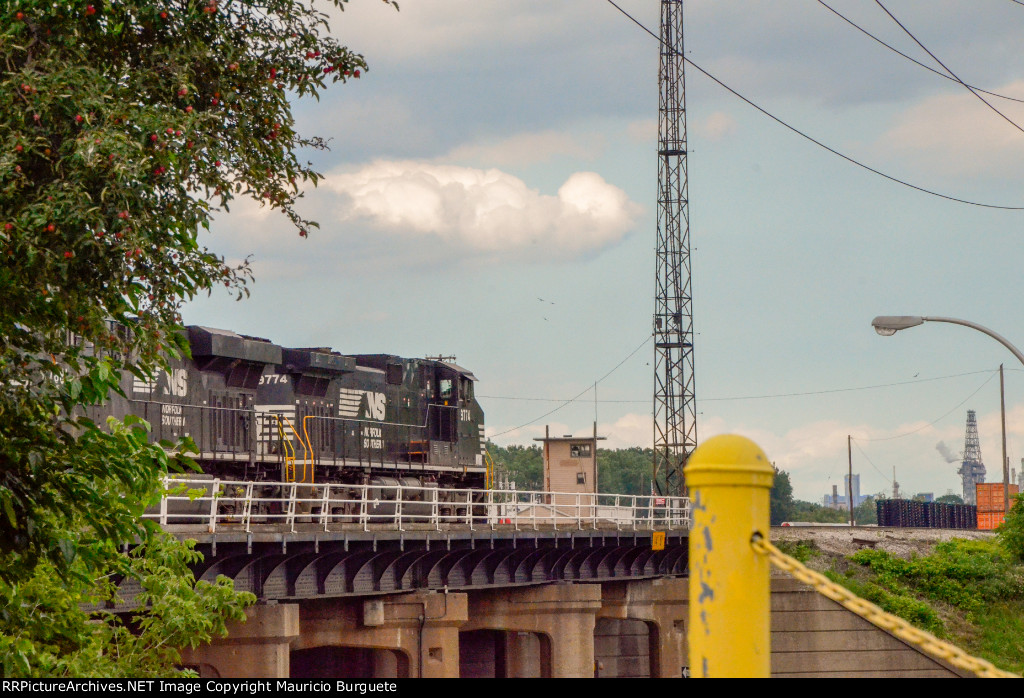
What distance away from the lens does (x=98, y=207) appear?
29.4 ft

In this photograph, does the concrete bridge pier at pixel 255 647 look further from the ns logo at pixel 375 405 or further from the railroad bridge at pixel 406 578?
the ns logo at pixel 375 405

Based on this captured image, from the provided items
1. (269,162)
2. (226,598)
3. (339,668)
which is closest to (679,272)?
(339,668)

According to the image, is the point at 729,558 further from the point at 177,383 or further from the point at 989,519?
the point at 989,519

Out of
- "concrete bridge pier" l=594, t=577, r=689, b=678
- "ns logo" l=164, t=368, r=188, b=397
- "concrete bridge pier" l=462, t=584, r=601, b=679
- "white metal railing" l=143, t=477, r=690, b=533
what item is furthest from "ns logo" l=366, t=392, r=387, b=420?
"concrete bridge pier" l=594, t=577, r=689, b=678

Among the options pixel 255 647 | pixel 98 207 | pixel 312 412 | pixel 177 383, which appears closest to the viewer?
pixel 98 207

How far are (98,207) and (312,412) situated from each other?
24.6 m

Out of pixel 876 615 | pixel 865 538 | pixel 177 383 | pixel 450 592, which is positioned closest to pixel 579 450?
pixel 865 538

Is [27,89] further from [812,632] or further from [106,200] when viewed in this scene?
[812,632]

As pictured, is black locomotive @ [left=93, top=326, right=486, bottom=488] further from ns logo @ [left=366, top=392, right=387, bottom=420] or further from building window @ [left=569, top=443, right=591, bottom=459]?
building window @ [left=569, top=443, right=591, bottom=459]

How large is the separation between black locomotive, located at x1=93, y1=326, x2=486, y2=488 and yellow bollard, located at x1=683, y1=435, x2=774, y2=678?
24961 mm

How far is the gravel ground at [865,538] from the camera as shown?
164 ft

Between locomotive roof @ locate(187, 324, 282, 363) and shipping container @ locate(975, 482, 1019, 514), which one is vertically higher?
locomotive roof @ locate(187, 324, 282, 363)

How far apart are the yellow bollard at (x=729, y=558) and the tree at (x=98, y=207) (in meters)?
6.37

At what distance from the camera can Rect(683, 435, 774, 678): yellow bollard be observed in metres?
3.89
